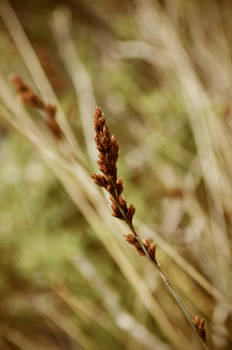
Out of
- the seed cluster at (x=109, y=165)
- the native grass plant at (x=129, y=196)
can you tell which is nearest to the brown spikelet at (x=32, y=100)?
the native grass plant at (x=129, y=196)

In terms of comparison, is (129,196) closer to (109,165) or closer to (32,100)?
(32,100)

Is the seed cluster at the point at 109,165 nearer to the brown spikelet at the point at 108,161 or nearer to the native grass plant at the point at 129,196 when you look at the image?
the brown spikelet at the point at 108,161

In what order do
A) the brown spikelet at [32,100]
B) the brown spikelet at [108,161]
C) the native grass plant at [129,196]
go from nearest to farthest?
the brown spikelet at [108,161]
the brown spikelet at [32,100]
the native grass plant at [129,196]

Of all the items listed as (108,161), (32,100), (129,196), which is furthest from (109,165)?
(129,196)

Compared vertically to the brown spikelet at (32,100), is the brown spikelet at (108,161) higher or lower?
lower

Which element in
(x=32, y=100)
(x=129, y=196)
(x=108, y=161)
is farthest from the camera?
(x=129, y=196)

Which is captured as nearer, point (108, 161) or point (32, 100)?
point (108, 161)

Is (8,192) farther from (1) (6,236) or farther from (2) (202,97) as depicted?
(2) (202,97)

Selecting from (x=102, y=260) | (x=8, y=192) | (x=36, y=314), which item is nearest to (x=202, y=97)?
(x=102, y=260)

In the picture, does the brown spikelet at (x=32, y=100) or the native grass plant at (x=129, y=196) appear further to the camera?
the native grass plant at (x=129, y=196)
